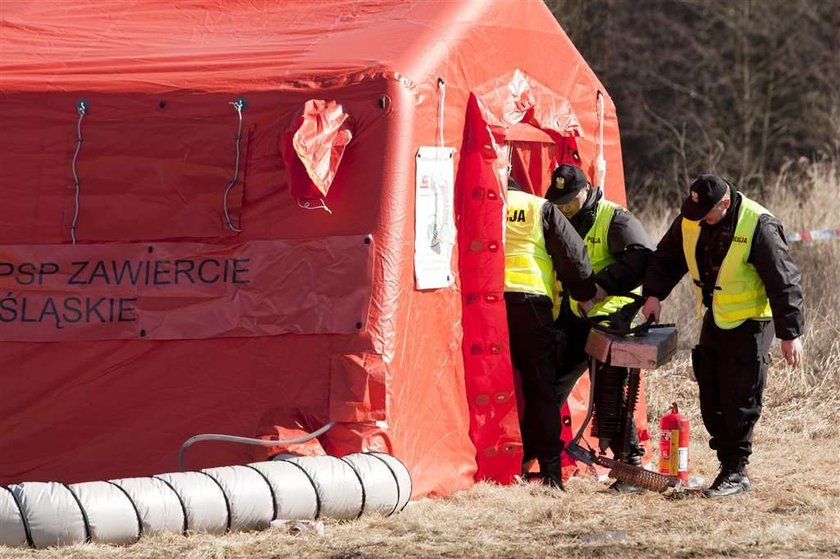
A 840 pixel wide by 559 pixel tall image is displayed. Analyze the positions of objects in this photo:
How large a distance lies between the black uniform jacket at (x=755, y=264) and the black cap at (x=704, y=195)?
0.14 meters

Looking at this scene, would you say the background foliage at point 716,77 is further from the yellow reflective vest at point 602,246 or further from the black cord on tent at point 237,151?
the black cord on tent at point 237,151

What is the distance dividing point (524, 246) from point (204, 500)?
8.94 ft

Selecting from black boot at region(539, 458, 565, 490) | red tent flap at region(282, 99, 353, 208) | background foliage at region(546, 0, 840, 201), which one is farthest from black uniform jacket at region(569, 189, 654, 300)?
background foliage at region(546, 0, 840, 201)

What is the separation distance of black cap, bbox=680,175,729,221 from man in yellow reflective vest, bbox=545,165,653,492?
2.59 ft

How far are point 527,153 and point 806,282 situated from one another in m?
4.28

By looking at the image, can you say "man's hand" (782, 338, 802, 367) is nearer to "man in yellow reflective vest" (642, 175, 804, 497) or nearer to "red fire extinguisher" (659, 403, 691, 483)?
"man in yellow reflective vest" (642, 175, 804, 497)

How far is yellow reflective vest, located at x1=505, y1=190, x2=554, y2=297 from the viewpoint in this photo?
8586 mm

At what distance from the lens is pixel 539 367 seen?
338 inches

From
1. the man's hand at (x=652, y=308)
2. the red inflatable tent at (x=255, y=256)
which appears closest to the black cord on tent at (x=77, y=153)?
the red inflatable tent at (x=255, y=256)

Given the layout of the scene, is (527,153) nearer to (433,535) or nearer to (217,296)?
(217,296)

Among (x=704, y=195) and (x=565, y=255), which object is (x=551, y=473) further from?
(x=704, y=195)

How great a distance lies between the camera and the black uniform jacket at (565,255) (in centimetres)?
853

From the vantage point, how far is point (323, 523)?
693cm

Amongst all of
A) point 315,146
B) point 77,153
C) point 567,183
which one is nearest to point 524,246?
point 567,183
